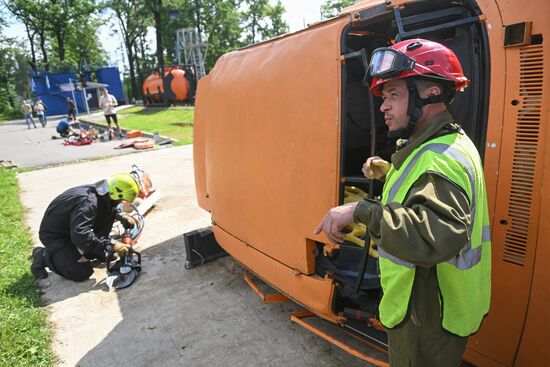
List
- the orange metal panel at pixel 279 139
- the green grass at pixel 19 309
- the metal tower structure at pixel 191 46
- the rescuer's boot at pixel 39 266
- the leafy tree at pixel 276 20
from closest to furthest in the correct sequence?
the orange metal panel at pixel 279 139 → the green grass at pixel 19 309 → the rescuer's boot at pixel 39 266 → the metal tower structure at pixel 191 46 → the leafy tree at pixel 276 20

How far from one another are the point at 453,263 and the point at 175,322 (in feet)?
8.28

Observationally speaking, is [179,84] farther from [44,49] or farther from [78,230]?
[44,49]

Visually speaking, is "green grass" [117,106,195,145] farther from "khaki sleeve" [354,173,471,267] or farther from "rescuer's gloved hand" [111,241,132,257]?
"khaki sleeve" [354,173,471,267]

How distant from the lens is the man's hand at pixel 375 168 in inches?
77.9

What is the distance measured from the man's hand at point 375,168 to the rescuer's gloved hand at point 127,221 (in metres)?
3.63

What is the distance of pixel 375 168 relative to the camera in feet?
6.66

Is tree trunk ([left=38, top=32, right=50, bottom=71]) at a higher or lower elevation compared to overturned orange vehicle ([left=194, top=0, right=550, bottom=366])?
higher

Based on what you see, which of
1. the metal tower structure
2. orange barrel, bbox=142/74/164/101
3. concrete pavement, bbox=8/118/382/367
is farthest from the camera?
the metal tower structure

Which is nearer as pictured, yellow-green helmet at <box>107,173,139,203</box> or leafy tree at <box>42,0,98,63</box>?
yellow-green helmet at <box>107,173,139,203</box>

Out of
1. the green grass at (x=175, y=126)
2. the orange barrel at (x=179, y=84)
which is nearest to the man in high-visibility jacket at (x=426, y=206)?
the green grass at (x=175, y=126)

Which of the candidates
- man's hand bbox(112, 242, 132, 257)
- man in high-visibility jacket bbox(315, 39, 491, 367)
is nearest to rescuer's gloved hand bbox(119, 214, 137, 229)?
man's hand bbox(112, 242, 132, 257)

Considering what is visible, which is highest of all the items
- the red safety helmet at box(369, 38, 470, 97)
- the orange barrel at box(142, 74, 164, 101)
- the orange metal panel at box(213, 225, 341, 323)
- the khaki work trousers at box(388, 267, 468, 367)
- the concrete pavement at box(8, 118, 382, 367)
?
the orange barrel at box(142, 74, 164, 101)

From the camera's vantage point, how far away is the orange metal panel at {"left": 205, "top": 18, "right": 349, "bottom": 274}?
7.57 ft

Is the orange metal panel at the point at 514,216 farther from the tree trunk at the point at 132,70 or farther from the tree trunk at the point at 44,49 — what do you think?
the tree trunk at the point at 44,49
